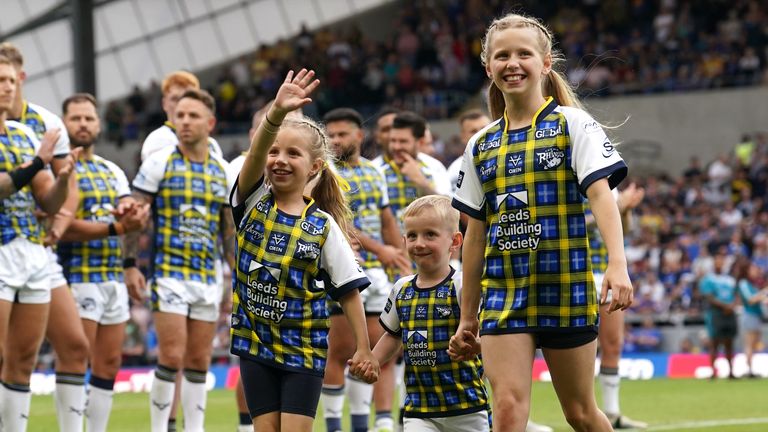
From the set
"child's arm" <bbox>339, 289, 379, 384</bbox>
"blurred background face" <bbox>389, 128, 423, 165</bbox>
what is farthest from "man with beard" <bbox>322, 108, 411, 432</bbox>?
"child's arm" <bbox>339, 289, 379, 384</bbox>

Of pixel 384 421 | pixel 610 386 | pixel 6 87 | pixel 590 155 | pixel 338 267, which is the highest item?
pixel 6 87

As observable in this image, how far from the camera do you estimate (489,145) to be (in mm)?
6031

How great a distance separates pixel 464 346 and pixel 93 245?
4278mm

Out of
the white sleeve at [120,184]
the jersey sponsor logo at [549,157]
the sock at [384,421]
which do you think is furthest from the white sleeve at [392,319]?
the white sleeve at [120,184]

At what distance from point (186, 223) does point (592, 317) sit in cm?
394

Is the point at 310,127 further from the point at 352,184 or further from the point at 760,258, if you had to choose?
the point at 760,258

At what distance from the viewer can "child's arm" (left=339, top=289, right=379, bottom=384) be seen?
619cm

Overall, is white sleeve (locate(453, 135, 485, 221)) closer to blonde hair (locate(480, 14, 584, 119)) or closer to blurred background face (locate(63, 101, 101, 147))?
blonde hair (locate(480, 14, 584, 119))

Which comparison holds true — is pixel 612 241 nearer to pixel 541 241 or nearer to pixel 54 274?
pixel 541 241

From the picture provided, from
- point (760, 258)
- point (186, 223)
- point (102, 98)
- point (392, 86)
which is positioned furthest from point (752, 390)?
point (102, 98)

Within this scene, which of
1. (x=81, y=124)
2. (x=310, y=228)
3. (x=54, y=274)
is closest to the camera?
(x=310, y=228)

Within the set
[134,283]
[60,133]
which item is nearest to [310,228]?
[60,133]

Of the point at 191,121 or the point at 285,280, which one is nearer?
the point at 285,280

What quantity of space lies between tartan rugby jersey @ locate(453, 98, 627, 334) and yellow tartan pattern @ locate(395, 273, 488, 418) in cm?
81
